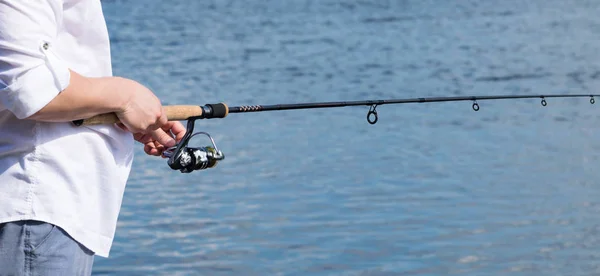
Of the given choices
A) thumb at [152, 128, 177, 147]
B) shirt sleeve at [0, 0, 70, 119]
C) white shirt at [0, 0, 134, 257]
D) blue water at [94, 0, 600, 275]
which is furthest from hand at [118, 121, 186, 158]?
blue water at [94, 0, 600, 275]

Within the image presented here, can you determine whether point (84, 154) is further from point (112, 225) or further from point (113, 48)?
point (113, 48)

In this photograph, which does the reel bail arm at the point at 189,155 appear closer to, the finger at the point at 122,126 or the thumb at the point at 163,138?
the thumb at the point at 163,138

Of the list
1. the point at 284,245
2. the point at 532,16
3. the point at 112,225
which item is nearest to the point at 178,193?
the point at 284,245

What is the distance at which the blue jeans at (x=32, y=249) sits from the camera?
175 cm

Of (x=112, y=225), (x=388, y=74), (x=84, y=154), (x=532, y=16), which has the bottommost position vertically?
(x=112, y=225)

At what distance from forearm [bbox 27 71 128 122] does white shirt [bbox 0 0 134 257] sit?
2 centimetres

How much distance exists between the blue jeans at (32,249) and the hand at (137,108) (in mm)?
228

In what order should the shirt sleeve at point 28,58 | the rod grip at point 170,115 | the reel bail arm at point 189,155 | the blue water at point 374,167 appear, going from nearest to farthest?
1. the shirt sleeve at point 28,58
2. the rod grip at point 170,115
3. the reel bail arm at point 189,155
4. the blue water at point 374,167

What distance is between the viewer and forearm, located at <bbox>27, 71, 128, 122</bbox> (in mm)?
1738

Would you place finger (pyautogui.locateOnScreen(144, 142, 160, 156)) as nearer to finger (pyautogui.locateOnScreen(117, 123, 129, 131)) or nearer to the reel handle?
the reel handle

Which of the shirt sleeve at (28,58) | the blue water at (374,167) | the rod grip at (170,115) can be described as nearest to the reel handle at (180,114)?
the rod grip at (170,115)

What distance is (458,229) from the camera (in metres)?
6.08

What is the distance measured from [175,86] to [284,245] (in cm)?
Answer: 541

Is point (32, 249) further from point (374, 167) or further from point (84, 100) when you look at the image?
point (374, 167)
